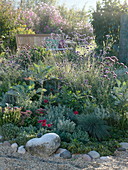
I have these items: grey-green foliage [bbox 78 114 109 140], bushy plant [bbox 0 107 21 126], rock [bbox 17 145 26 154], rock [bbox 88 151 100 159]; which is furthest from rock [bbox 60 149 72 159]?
bushy plant [bbox 0 107 21 126]

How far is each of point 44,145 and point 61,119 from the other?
2.96 ft

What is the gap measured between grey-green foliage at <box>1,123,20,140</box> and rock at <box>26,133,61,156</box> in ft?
1.65

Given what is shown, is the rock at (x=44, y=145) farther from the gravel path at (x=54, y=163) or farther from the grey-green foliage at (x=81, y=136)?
the grey-green foliage at (x=81, y=136)

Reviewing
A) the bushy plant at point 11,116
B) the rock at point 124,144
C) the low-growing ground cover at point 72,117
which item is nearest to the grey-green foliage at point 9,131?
the low-growing ground cover at point 72,117

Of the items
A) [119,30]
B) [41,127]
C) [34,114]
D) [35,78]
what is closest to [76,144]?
[41,127]

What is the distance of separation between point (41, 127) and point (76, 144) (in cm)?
77

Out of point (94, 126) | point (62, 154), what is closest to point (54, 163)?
point (62, 154)

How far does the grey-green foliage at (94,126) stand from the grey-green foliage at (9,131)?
3.16 feet

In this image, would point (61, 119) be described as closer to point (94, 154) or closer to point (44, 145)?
point (44, 145)

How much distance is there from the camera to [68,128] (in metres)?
3.80

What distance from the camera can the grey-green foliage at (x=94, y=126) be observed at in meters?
3.79

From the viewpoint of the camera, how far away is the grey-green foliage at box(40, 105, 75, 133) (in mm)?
3811

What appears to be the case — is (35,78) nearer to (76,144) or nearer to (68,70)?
(68,70)

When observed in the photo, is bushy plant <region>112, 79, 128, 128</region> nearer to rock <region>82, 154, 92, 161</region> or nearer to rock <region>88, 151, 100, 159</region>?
rock <region>88, 151, 100, 159</region>
